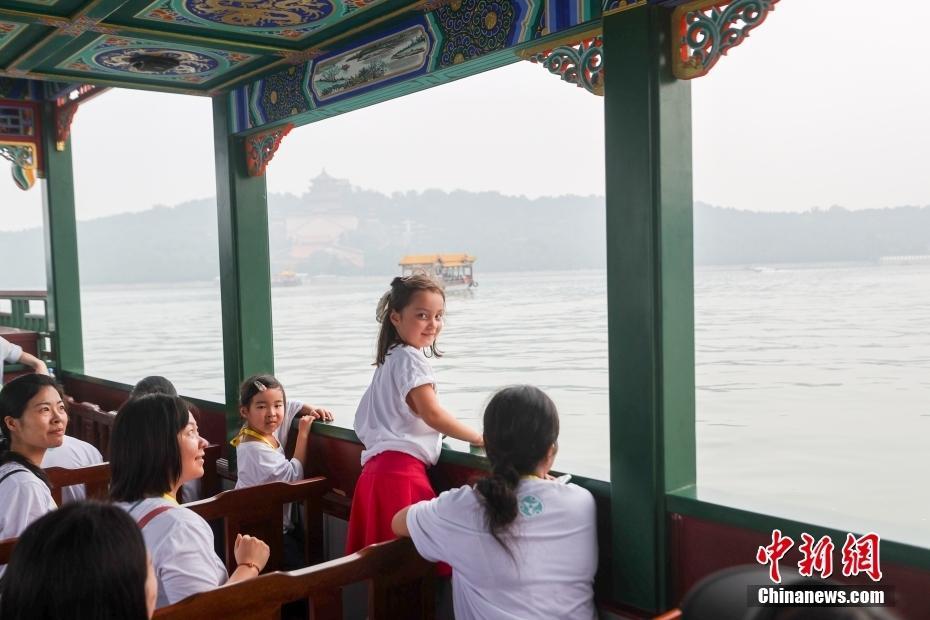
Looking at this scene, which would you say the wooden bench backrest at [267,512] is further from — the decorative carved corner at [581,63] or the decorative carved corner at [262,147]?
the decorative carved corner at [262,147]

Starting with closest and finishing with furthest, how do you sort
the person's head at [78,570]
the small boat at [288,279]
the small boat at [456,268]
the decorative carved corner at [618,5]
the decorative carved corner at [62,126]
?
the person's head at [78,570]
the decorative carved corner at [618,5]
the decorative carved corner at [62,126]
the small boat at [456,268]
the small boat at [288,279]

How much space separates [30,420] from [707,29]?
7.19 ft

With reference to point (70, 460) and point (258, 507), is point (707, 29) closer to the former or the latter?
point (258, 507)

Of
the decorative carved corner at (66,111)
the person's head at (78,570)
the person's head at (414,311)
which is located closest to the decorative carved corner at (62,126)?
the decorative carved corner at (66,111)

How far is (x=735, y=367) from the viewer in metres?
11.0

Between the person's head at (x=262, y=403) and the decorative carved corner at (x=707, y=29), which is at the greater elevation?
the decorative carved corner at (x=707, y=29)

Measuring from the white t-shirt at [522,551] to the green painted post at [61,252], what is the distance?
478cm

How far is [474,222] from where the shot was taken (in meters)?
28.0

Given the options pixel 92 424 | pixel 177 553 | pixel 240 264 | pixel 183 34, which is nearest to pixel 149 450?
pixel 177 553

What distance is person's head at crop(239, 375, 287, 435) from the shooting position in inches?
125

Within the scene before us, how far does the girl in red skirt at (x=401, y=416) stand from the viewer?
2.57 meters

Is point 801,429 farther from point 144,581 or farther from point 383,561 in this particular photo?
point 144,581

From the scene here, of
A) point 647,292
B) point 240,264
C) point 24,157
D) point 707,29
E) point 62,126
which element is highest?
point 62,126

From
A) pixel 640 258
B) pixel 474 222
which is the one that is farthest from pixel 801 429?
pixel 474 222
